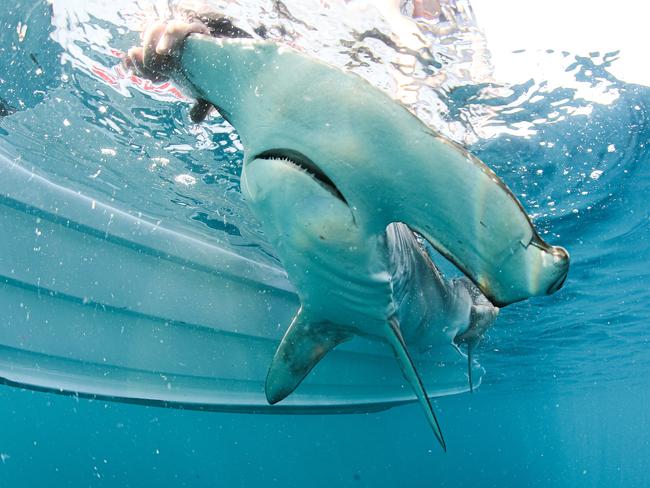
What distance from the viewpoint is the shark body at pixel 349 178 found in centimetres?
224

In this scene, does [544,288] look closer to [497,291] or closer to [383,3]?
[497,291]

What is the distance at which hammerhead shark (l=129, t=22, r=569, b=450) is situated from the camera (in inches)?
88.2

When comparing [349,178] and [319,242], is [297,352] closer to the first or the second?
[319,242]

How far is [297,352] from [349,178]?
2.86 metres

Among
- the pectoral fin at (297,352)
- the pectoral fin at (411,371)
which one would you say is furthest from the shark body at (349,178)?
the pectoral fin at (297,352)

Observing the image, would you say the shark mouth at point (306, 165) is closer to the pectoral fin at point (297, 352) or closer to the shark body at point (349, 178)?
the shark body at point (349, 178)

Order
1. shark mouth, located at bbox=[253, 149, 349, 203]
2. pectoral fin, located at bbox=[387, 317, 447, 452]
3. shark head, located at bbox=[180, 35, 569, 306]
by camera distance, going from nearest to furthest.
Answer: shark head, located at bbox=[180, 35, 569, 306]
shark mouth, located at bbox=[253, 149, 349, 203]
pectoral fin, located at bbox=[387, 317, 447, 452]

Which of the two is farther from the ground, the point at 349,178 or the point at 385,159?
the point at 385,159

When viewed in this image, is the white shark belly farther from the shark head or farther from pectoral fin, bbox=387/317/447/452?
pectoral fin, bbox=387/317/447/452

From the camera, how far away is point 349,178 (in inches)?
103

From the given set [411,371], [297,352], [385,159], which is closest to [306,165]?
[385,159]

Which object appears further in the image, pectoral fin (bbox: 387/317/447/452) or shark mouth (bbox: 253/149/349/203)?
pectoral fin (bbox: 387/317/447/452)

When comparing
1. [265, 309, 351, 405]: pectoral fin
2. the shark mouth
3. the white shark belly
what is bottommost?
[265, 309, 351, 405]: pectoral fin

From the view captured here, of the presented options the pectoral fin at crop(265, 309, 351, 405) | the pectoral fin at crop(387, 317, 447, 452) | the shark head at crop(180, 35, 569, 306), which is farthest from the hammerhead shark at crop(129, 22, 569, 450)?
the pectoral fin at crop(265, 309, 351, 405)
